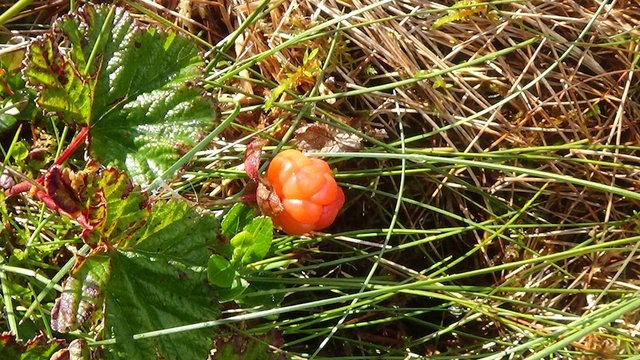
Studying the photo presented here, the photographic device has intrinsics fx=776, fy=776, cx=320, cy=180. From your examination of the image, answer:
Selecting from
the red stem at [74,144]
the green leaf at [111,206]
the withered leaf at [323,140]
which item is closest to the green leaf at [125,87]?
the red stem at [74,144]

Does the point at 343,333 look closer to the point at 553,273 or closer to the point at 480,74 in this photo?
the point at 553,273

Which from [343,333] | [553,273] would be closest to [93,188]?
[343,333]

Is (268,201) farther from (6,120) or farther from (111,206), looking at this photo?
(6,120)

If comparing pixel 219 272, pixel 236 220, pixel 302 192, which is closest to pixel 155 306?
pixel 219 272

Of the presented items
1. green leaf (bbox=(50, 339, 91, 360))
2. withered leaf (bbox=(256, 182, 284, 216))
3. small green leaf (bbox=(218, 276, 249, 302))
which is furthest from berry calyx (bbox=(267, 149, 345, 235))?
green leaf (bbox=(50, 339, 91, 360))

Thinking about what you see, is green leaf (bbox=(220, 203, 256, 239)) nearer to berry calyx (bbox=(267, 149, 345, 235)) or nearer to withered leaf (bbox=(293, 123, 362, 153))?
berry calyx (bbox=(267, 149, 345, 235))

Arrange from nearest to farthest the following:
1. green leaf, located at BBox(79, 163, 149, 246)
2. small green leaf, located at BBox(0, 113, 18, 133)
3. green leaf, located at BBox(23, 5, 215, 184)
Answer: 1. green leaf, located at BBox(79, 163, 149, 246)
2. green leaf, located at BBox(23, 5, 215, 184)
3. small green leaf, located at BBox(0, 113, 18, 133)
